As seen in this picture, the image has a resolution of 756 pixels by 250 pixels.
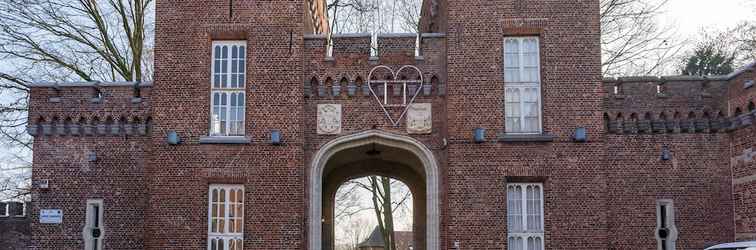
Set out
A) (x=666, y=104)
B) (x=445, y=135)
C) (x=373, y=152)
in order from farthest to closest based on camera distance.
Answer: (x=373, y=152) < (x=666, y=104) < (x=445, y=135)

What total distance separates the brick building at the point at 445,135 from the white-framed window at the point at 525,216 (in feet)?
0.12

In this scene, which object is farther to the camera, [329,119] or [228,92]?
[329,119]

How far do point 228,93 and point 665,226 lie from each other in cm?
1103

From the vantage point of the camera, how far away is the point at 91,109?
2053 centimetres

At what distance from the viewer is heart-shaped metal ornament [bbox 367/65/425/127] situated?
19.0m

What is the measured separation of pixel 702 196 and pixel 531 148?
4.75m

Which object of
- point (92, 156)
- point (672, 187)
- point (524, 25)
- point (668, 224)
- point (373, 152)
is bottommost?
point (668, 224)

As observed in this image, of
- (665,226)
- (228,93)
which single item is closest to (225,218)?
(228,93)

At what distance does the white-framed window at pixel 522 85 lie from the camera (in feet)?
61.3

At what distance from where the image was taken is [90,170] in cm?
2055

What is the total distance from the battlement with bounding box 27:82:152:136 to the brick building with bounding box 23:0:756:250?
0.31 m

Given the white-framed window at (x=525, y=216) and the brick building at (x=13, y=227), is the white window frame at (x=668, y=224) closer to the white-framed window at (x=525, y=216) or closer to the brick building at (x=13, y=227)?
the white-framed window at (x=525, y=216)

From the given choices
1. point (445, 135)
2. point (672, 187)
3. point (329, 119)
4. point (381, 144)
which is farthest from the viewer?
point (672, 187)

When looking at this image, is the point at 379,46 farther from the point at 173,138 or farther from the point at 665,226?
the point at 665,226
